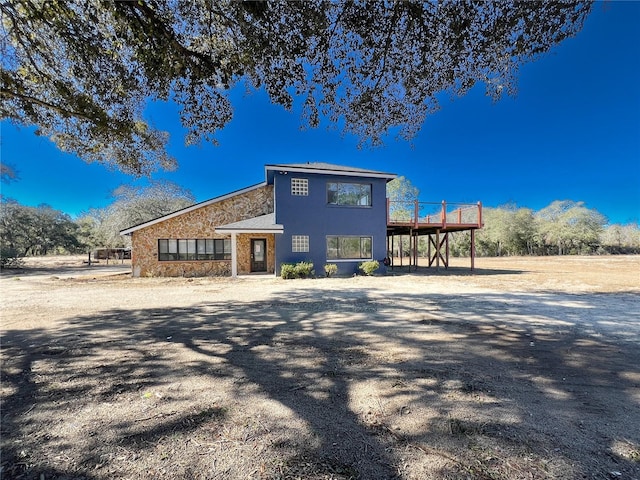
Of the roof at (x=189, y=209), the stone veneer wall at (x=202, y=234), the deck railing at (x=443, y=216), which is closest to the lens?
the roof at (x=189, y=209)

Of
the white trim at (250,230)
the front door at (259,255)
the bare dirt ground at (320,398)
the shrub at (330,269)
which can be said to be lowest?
the bare dirt ground at (320,398)

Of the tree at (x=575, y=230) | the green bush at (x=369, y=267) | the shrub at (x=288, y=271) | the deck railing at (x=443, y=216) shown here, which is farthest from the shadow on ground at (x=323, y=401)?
the tree at (x=575, y=230)

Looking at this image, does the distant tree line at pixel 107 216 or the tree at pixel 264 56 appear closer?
the tree at pixel 264 56

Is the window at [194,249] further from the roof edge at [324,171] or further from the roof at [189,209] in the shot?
the roof edge at [324,171]

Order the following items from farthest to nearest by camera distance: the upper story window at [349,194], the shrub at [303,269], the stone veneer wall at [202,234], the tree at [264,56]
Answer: the upper story window at [349,194], the stone veneer wall at [202,234], the shrub at [303,269], the tree at [264,56]

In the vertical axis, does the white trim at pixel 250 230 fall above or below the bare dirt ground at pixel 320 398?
above

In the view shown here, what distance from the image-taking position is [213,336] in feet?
15.7

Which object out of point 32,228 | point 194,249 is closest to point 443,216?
point 194,249

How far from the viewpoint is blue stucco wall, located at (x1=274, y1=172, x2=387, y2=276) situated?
15.0 metres

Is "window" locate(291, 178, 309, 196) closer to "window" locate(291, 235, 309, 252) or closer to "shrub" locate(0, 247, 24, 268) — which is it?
"window" locate(291, 235, 309, 252)

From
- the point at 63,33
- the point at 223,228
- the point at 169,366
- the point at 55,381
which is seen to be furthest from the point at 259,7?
the point at 223,228

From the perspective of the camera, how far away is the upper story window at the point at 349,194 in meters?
15.7

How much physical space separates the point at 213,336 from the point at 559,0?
22.1 ft

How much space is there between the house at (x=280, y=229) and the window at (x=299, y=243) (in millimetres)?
51
